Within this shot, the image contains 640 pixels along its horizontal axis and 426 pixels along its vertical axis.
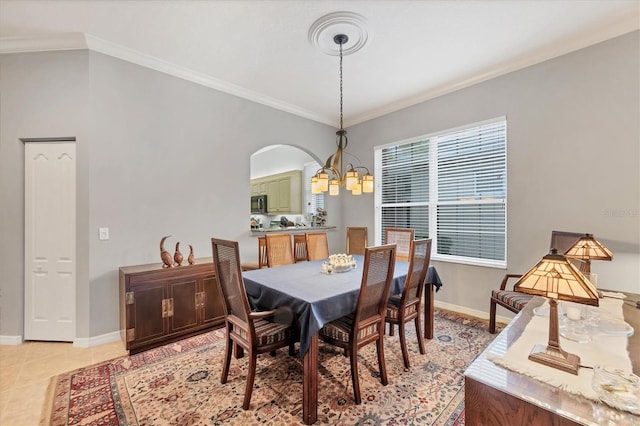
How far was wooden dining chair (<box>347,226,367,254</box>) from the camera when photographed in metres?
3.83

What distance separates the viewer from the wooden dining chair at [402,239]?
343 centimetres

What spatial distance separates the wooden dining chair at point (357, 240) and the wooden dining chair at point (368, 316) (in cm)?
167

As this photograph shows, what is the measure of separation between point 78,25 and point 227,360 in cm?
336

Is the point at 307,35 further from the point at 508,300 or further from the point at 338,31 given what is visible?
the point at 508,300

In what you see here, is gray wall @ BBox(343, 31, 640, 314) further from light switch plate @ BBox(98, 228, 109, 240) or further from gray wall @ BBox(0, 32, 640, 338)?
light switch plate @ BBox(98, 228, 109, 240)

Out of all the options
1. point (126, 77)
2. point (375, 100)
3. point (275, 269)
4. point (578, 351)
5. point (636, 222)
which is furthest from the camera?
point (375, 100)

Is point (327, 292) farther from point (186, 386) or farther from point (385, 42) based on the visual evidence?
point (385, 42)

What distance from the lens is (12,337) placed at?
9.41 feet

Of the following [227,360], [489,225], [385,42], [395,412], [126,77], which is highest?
[385,42]

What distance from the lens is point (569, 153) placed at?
291 centimetres

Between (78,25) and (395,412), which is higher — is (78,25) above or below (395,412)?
above

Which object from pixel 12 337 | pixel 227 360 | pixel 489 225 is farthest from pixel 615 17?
pixel 12 337

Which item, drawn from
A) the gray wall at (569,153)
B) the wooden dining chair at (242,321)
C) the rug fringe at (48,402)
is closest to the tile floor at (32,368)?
the rug fringe at (48,402)

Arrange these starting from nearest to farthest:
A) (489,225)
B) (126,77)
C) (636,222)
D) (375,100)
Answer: (636,222) → (126,77) → (489,225) → (375,100)
